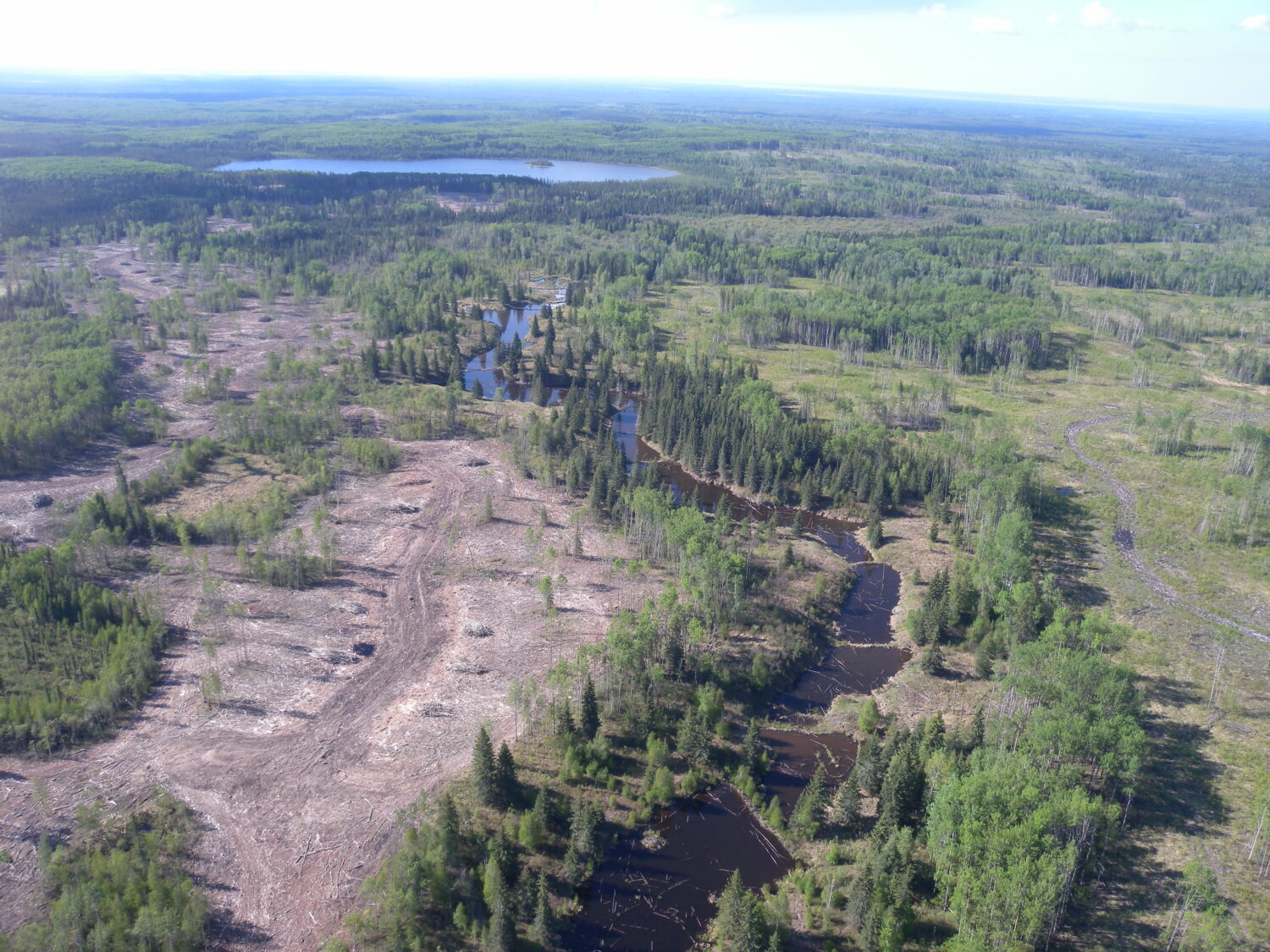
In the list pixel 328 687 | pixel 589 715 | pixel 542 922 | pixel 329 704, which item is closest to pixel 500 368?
pixel 328 687

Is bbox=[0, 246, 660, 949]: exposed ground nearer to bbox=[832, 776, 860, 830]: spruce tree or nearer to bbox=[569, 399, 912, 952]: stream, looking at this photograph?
bbox=[569, 399, 912, 952]: stream

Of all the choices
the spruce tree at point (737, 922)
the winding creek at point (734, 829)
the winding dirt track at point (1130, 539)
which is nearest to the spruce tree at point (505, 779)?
the winding creek at point (734, 829)

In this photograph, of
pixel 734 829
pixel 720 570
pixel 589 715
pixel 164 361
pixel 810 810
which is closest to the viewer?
pixel 810 810

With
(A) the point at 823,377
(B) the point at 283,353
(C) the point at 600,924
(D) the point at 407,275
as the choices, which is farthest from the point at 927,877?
(D) the point at 407,275

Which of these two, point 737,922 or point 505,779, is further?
point 505,779

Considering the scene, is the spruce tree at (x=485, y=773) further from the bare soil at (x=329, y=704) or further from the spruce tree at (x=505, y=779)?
the bare soil at (x=329, y=704)

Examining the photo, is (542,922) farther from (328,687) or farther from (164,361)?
(164,361)
